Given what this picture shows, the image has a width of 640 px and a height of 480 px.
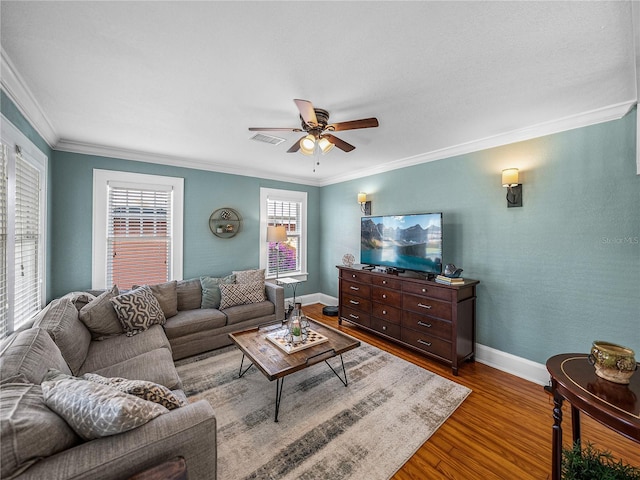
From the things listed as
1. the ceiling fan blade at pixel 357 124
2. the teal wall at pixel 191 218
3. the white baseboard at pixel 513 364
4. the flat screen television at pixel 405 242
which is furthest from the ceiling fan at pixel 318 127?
the white baseboard at pixel 513 364

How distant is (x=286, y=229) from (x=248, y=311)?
6.52 ft

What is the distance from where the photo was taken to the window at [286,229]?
4703mm

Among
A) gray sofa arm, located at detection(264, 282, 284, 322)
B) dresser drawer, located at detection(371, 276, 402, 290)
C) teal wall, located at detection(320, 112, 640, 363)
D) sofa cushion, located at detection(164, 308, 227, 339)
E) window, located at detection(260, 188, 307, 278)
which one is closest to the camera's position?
teal wall, located at detection(320, 112, 640, 363)

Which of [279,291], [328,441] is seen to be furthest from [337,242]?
[328,441]

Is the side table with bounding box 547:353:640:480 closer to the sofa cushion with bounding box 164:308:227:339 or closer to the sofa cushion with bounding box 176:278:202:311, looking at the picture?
the sofa cushion with bounding box 164:308:227:339

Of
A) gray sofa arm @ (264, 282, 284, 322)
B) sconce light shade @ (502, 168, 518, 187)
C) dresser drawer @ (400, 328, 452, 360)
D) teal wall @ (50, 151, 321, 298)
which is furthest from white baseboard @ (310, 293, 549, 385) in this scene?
teal wall @ (50, 151, 321, 298)

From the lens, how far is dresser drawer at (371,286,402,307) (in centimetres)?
327

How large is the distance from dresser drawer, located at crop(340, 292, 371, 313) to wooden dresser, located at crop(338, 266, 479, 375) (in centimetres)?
1

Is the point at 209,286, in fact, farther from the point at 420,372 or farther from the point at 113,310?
the point at 420,372

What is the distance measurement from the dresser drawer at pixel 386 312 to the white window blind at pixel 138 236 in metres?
3.04

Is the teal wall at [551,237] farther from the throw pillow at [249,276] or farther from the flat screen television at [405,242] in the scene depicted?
the throw pillow at [249,276]

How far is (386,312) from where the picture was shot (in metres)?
3.42

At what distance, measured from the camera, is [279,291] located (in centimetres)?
382

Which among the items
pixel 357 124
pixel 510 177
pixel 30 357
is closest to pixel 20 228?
pixel 30 357
